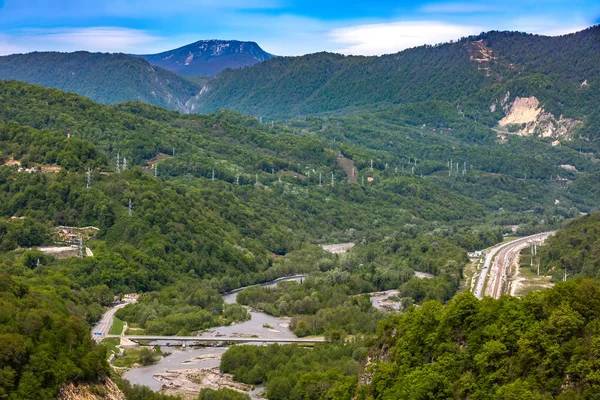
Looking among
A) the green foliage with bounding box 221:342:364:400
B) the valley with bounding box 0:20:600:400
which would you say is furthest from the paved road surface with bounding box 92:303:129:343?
the green foliage with bounding box 221:342:364:400

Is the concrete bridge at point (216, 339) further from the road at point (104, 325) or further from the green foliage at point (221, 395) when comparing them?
the green foliage at point (221, 395)

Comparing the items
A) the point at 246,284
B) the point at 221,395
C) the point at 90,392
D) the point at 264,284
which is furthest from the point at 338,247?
the point at 90,392

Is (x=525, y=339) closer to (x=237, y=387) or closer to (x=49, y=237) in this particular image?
(x=237, y=387)

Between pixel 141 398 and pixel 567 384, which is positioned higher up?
pixel 567 384

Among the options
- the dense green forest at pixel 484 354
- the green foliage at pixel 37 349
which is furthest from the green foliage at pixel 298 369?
the green foliage at pixel 37 349

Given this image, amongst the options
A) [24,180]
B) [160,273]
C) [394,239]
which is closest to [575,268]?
[394,239]

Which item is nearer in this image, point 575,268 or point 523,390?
point 523,390
